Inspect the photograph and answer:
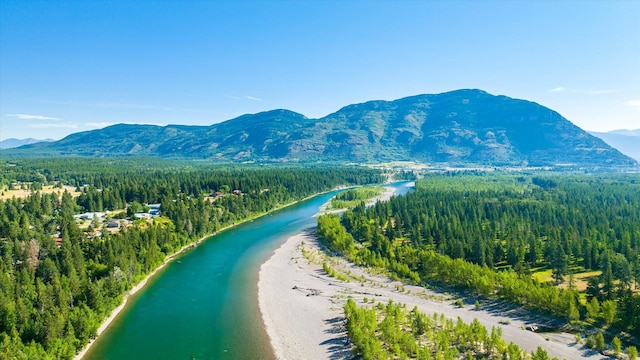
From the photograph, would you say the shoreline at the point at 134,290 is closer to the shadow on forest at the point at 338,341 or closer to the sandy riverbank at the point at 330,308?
the sandy riverbank at the point at 330,308

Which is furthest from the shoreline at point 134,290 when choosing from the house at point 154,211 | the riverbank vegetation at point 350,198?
the riverbank vegetation at point 350,198

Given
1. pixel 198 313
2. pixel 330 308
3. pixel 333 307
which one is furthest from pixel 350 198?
pixel 198 313

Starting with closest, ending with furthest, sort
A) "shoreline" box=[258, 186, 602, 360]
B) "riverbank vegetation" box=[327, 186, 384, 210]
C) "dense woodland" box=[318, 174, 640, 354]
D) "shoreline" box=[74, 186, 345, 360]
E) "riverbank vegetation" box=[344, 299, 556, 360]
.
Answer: "riverbank vegetation" box=[344, 299, 556, 360] → "shoreline" box=[258, 186, 602, 360] → "shoreline" box=[74, 186, 345, 360] → "dense woodland" box=[318, 174, 640, 354] → "riverbank vegetation" box=[327, 186, 384, 210]

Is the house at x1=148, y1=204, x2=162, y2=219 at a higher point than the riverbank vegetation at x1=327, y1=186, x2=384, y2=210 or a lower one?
higher

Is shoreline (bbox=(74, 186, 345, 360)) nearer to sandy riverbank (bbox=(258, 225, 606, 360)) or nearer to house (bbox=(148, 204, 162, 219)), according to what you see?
house (bbox=(148, 204, 162, 219))

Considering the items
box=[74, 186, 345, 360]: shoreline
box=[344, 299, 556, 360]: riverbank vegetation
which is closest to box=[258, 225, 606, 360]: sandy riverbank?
box=[344, 299, 556, 360]: riverbank vegetation

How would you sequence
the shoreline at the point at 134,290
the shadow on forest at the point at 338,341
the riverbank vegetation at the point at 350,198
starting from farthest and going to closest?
the riverbank vegetation at the point at 350,198 < the shoreline at the point at 134,290 < the shadow on forest at the point at 338,341

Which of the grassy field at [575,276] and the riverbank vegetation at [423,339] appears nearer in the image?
the riverbank vegetation at [423,339]

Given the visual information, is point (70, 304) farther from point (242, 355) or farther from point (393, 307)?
point (393, 307)
